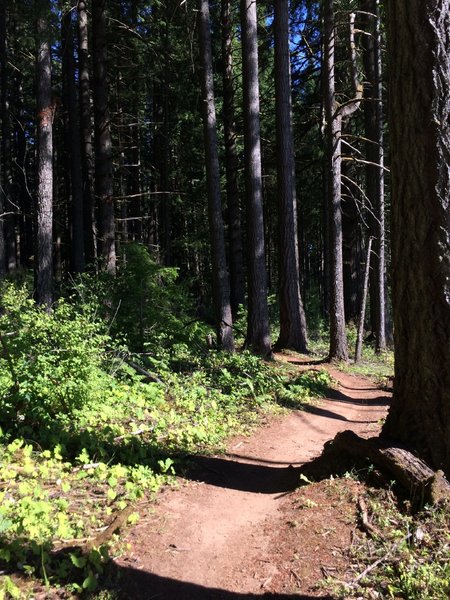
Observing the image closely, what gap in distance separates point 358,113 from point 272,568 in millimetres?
20306

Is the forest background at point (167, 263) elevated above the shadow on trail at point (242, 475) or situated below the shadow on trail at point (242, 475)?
above

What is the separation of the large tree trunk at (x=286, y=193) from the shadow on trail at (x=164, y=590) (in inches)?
430

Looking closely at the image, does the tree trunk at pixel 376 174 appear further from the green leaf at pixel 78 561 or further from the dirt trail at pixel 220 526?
the green leaf at pixel 78 561

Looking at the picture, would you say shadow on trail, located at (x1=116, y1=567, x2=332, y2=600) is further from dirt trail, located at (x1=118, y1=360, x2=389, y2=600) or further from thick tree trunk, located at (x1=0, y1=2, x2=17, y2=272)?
thick tree trunk, located at (x1=0, y1=2, x2=17, y2=272)

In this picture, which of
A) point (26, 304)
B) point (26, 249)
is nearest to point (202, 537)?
point (26, 304)

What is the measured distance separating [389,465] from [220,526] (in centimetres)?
155

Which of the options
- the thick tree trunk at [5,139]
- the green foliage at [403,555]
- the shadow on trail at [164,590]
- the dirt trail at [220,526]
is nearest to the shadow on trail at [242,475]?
the dirt trail at [220,526]

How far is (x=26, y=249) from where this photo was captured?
34.8 meters

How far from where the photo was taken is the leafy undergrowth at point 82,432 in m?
3.45

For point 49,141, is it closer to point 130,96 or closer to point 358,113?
point 130,96

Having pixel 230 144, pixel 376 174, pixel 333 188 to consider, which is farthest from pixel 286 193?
pixel 376 174

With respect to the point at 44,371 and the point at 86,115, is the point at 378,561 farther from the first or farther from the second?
the point at 86,115

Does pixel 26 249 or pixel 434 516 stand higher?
pixel 26 249

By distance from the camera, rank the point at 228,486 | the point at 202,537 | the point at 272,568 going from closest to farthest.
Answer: the point at 272,568
the point at 202,537
the point at 228,486
